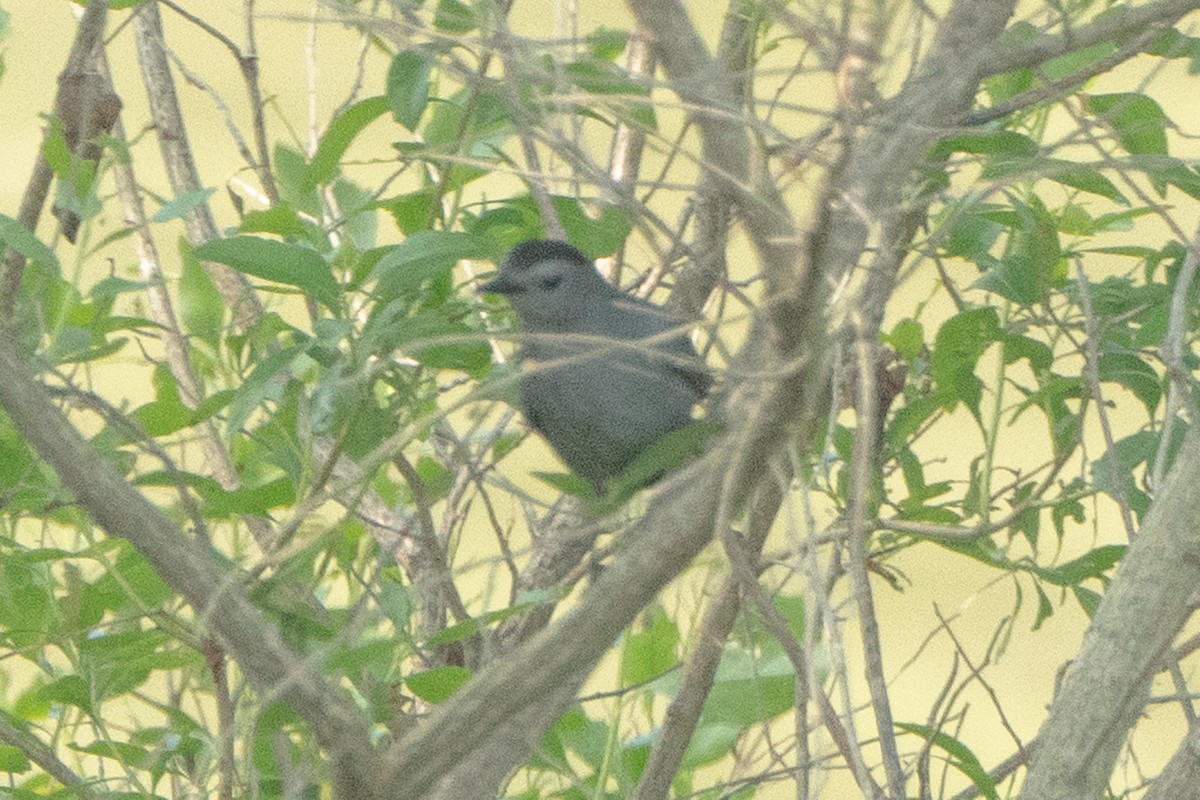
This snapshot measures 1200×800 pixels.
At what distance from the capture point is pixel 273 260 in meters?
1.27

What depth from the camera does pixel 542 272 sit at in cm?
174

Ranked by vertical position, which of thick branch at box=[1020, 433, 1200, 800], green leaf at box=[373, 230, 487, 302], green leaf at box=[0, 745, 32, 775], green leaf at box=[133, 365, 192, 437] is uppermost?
green leaf at box=[133, 365, 192, 437]

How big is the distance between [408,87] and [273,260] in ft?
0.70

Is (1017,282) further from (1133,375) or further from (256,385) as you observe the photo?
(256,385)

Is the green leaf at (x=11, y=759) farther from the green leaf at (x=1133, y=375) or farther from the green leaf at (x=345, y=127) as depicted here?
the green leaf at (x=1133, y=375)

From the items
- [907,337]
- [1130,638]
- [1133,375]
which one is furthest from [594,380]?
[1130,638]

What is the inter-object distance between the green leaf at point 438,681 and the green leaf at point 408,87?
1.48ft

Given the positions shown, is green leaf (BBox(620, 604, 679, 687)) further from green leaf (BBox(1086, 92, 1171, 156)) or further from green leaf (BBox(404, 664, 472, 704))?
green leaf (BBox(1086, 92, 1171, 156))

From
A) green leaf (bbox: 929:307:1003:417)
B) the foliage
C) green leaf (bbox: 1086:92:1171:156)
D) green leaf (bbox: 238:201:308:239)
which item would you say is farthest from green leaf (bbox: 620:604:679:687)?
green leaf (bbox: 1086:92:1171:156)

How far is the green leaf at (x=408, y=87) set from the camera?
54.5 inches

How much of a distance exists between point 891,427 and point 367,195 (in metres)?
0.56

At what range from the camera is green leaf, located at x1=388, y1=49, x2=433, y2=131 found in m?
1.38

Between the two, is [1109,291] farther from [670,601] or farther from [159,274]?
[159,274]

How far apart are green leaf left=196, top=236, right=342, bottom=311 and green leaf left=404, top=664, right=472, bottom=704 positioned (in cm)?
31
